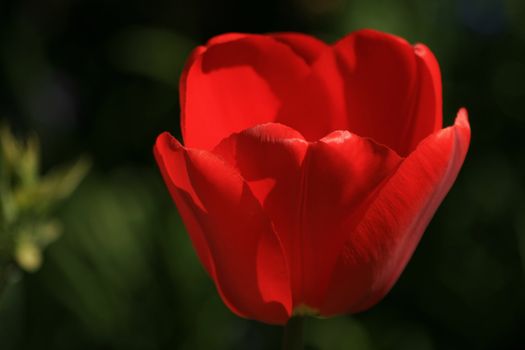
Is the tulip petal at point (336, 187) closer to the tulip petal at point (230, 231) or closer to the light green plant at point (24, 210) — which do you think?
the tulip petal at point (230, 231)

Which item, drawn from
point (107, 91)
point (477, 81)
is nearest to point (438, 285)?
point (477, 81)

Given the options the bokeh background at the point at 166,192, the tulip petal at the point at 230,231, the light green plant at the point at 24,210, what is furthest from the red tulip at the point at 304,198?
the bokeh background at the point at 166,192

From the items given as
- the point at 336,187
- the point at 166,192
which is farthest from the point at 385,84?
the point at 166,192

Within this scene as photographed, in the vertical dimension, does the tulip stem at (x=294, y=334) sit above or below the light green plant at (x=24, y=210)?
above

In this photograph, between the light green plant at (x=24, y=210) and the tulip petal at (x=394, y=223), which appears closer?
the tulip petal at (x=394, y=223)

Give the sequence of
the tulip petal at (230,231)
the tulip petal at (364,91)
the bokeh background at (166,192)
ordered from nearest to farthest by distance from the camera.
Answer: the tulip petal at (230,231) < the tulip petal at (364,91) < the bokeh background at (166,192)

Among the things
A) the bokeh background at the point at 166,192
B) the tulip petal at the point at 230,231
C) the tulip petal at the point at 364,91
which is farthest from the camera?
the bokeh background at the point at 166,192

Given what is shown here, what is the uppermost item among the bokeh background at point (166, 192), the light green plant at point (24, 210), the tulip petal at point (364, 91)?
the tulip petal at point (364, 91)
